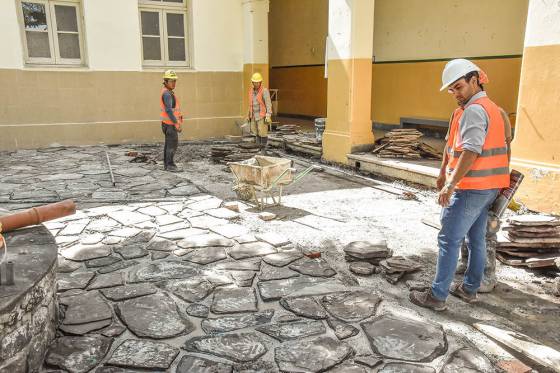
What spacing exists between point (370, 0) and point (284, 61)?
8672 millimetres

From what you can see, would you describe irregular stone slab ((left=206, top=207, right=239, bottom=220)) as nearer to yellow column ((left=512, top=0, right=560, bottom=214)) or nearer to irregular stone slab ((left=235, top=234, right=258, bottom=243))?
irregular stone slab ((left=235, top=234, right=258, bottom=243))

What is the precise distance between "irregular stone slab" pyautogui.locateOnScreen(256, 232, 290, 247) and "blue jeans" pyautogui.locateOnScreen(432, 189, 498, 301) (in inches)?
77.7

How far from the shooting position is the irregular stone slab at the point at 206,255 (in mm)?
4816

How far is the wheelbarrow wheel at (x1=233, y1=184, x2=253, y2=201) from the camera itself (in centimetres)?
694

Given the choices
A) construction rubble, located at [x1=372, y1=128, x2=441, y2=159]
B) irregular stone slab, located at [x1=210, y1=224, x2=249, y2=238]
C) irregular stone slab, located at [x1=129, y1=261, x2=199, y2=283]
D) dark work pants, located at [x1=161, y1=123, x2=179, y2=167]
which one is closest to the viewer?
irregular stone slab, located at [x1=129, y1=261, x2=199, y2=283]

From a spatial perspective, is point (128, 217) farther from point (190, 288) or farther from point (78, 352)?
point (78, 352)

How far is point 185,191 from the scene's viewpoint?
762 centimetres

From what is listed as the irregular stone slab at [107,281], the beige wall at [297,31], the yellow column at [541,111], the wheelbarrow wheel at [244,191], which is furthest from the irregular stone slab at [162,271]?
the beige wall at [297,31]

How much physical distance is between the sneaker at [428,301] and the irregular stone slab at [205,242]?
222cm

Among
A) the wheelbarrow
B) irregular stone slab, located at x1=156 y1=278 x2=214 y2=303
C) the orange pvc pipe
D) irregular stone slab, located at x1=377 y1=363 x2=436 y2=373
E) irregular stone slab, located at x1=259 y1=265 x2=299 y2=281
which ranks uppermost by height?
the orange pvc pipe

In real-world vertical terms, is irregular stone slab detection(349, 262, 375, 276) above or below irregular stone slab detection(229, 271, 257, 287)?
above

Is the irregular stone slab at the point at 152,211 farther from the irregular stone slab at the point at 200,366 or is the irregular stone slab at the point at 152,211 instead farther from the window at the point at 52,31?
the window at the point at 52,31

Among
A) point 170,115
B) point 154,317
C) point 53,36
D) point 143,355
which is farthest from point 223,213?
point 53,36

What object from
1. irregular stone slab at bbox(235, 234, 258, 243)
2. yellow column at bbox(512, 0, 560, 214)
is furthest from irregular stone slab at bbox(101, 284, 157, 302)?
yellow column at bbox(512, 0, 560, 214)
